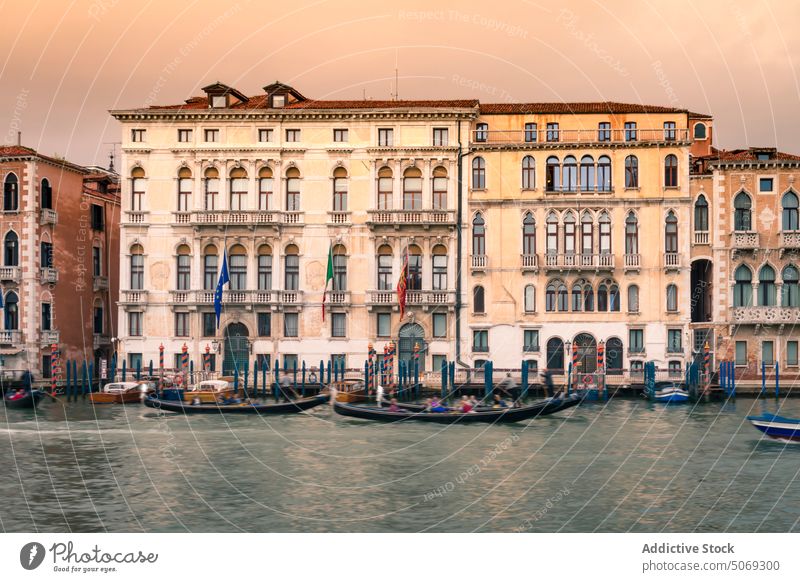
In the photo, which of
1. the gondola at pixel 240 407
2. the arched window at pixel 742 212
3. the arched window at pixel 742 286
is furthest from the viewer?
the arched window at pixel 742 212

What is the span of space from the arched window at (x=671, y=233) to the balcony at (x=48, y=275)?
20.1 meters

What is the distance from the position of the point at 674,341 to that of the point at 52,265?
67.8ft

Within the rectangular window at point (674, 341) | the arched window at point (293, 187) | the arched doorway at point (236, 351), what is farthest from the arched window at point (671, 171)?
the arched doorway at point (236, 351)

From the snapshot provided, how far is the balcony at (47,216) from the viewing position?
34.9 meters

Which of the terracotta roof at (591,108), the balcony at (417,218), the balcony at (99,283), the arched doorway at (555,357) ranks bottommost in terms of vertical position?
the arched doorway at (555,357)

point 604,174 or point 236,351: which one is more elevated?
point 604,174

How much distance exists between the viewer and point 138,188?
3472 cm

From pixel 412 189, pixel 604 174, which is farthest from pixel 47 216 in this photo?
pixel 604 174

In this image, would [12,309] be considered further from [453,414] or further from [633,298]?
[633,298]

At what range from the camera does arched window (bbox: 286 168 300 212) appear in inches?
1339

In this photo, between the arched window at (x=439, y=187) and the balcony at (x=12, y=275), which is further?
the balcony at (x=12, y=275)

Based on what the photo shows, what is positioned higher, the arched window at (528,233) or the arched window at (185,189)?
the arched window at (185,189)

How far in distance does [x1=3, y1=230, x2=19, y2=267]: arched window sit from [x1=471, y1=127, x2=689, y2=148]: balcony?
1558cm

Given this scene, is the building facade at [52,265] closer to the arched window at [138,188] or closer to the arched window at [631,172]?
the arched window at [138,188]
